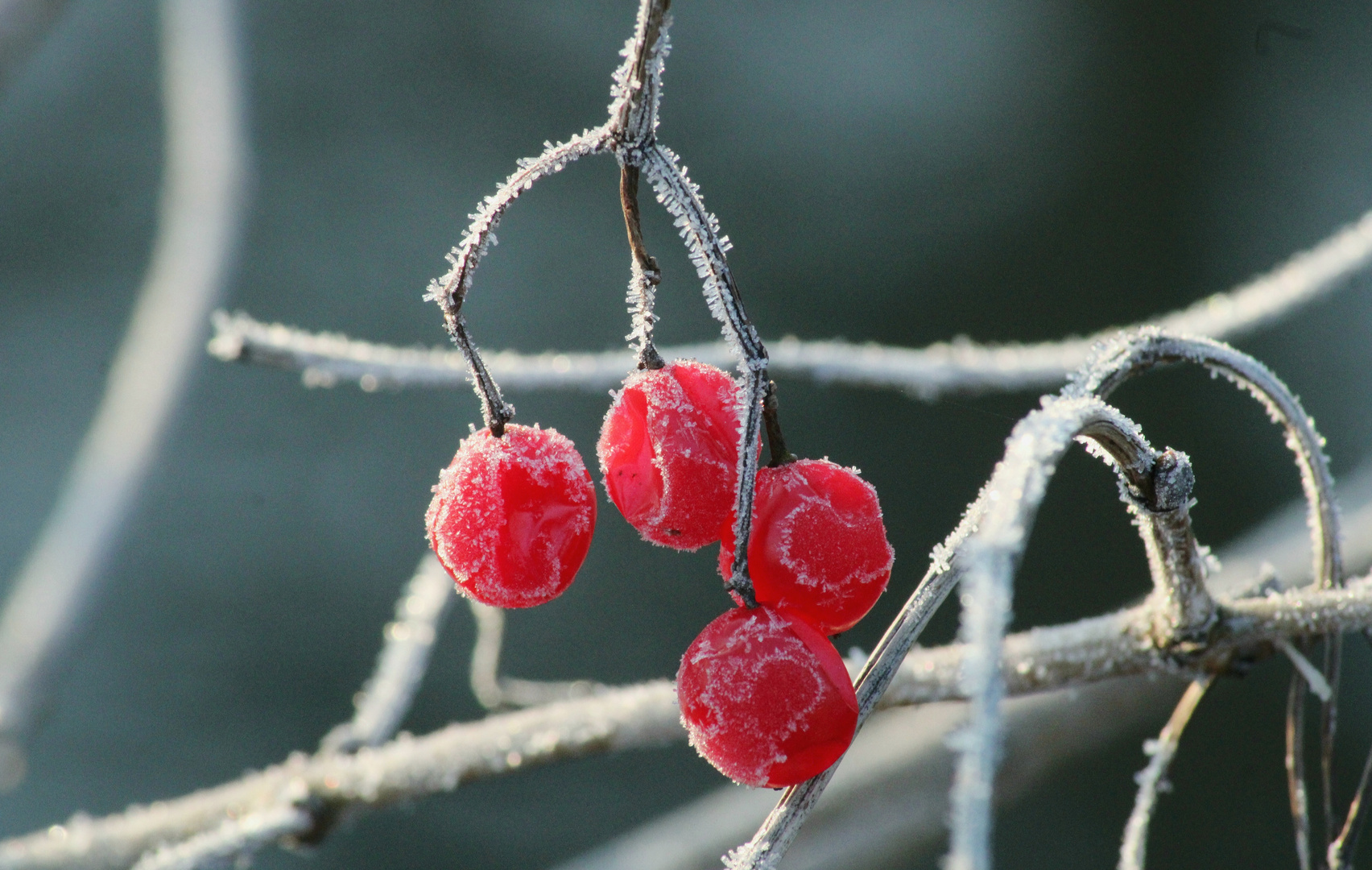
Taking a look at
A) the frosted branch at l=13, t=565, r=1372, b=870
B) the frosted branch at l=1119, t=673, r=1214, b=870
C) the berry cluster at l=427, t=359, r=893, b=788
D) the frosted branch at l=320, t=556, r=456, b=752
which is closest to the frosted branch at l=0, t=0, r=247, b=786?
the frosted branch at l=13, t=565, r=1372, b=870

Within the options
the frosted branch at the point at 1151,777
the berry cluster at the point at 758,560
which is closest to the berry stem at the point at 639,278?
the berry cluster at the point at 758,560

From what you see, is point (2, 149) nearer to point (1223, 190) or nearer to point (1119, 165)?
point (1119, 165)

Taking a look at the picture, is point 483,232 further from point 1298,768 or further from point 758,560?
point 1298,768

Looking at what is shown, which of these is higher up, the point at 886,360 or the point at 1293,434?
the point at 886,360

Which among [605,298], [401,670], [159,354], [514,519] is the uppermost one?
[605,298]

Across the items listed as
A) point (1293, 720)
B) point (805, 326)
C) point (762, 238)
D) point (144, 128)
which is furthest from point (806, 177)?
point (1293, 720)

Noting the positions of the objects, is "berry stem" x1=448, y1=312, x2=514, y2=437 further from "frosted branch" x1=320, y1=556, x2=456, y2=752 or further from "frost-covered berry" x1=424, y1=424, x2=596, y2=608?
"frosted branch" x1=320, y1=556, x2=456, y2=752

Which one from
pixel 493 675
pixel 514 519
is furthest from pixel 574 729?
pixel 514 519
